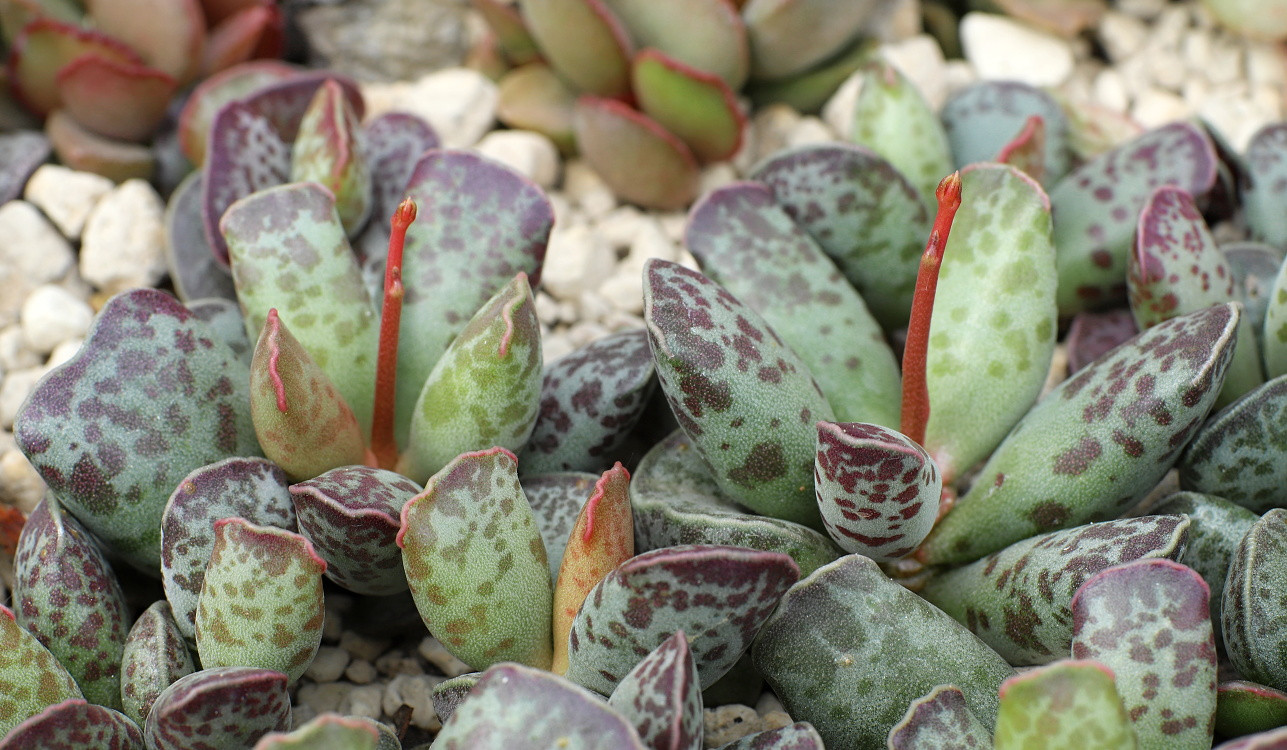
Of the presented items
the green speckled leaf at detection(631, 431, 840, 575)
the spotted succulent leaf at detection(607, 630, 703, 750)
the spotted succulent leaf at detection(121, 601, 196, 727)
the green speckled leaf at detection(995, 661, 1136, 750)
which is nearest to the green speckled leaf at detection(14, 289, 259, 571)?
the spotted succulent leaf at detection(121, 601, 196, 727)

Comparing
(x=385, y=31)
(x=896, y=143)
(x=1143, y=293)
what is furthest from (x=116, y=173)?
(x=1143, y=293)

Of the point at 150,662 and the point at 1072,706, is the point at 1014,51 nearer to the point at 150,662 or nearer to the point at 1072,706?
the point at 1072,706

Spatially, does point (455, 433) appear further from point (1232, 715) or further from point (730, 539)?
point (1232, 715)

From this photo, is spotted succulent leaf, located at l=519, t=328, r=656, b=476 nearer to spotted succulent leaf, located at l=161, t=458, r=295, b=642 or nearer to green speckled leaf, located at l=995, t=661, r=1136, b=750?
spotted succulent leaf, located at l=161, t=458, r=295, b=642

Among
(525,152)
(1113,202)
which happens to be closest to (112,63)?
(525,152)

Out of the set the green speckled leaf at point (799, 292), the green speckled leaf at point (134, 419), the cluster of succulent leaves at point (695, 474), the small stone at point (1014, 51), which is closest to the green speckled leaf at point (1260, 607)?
the cluster of succulent leaves at point (695, 474)
